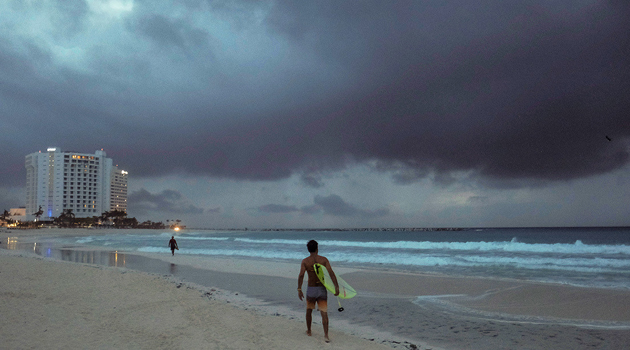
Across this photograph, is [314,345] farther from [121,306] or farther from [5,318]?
[5,318]

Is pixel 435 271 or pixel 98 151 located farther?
pixel 98 151

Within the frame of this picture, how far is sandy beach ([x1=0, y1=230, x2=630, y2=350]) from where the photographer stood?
682cm

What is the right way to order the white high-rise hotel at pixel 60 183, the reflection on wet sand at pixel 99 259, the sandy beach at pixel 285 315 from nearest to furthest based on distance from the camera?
the sandy beach at pixel 285 315, the reflection on wet sand at pixel 99 259, the white high-rise hotel at pixel 60 183

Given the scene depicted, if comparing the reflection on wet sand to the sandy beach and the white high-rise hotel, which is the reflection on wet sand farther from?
the white high-rise hotel

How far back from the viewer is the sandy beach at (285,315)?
6.82 meters

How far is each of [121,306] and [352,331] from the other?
20.5 ft

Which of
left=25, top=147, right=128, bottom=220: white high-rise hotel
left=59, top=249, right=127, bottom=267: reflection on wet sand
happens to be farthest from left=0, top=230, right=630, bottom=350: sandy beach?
left=25, top=147, right=128, bottom=220: white high-rise hotel

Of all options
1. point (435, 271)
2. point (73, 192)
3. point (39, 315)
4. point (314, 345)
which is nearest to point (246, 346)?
point (314, 345)

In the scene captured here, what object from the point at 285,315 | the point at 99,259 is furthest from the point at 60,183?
the point at 285,315

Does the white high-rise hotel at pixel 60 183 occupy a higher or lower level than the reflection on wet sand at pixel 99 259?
higher

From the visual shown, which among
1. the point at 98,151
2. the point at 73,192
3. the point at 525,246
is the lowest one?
the point at 525,246

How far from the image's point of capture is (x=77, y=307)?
29.0ft

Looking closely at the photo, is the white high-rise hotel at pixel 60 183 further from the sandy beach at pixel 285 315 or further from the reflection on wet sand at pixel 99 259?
the sandy beach at pixel 285 315

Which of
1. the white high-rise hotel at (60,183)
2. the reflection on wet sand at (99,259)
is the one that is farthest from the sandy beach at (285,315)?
the white high-rise hotel at (60,183)
